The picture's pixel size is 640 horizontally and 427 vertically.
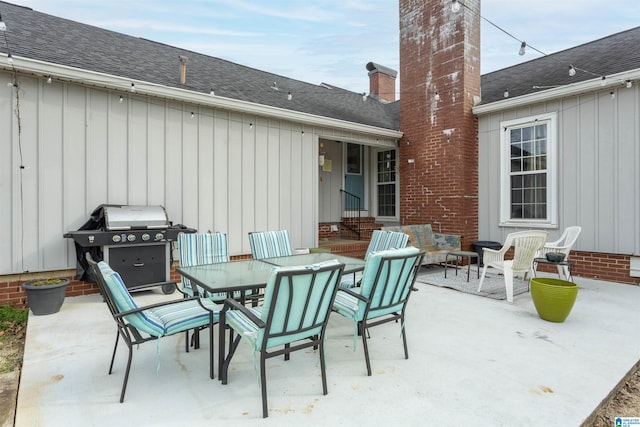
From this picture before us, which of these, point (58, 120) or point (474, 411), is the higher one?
point (58, 120)

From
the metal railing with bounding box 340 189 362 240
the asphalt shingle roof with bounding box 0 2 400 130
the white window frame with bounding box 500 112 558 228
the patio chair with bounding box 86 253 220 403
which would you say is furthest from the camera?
→ the metal railing with bounding box 340 189 362 240

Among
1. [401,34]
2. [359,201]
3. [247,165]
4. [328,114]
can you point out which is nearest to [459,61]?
[401,34]

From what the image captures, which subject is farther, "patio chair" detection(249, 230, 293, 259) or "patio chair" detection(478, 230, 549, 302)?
"patio chair" detection(478, 230, 549, 302)

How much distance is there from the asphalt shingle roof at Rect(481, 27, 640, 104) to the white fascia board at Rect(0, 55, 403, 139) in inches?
123

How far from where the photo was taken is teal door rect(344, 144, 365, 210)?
9164 millimetres

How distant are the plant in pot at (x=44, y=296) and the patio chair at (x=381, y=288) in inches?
128

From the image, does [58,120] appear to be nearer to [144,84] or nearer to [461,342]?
[144,84]

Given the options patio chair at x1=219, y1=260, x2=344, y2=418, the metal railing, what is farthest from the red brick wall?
patio chair at x1=219, y1=260, x2=344, y2=418

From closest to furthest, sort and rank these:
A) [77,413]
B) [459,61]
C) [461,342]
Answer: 1. [77,413]
2. [461,342]
3. [459,61]

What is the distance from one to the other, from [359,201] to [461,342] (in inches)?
247

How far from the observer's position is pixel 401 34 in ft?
26.6

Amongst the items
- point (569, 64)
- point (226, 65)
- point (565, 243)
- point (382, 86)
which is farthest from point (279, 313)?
point (382, 86)

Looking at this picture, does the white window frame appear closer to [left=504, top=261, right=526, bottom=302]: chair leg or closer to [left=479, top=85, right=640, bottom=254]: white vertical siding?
[left=479, top=85, right=640, bottom=254]: white vertical siding

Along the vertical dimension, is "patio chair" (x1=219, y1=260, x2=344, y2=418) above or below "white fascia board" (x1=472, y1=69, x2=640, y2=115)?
below
